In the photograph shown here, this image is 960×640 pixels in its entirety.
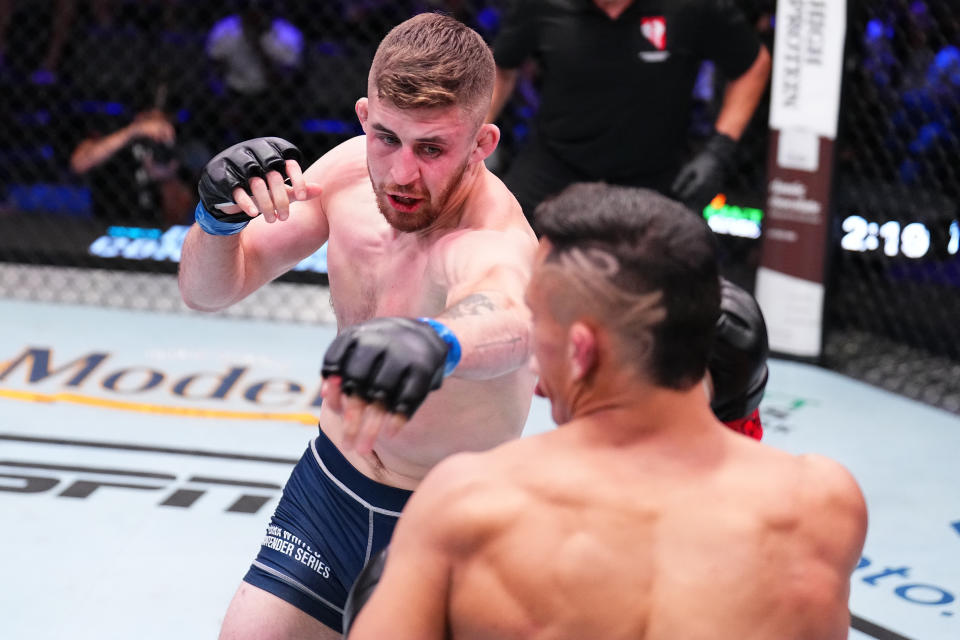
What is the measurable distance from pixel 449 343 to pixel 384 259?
0.49 meters

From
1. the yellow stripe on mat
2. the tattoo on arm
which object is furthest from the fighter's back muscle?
the yellow stripe on mat

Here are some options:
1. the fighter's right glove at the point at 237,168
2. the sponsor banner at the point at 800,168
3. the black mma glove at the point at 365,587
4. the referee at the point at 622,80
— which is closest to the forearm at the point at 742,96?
the referee at the point at 622,80

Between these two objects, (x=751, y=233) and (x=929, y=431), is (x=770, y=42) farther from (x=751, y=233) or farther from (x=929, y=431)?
(x=929, y=431)

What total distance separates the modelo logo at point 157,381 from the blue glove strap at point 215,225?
2.08m

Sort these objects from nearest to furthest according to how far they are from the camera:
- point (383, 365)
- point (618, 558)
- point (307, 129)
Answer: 1. point (618, 558)
2. point (383, 365)
3. point (307, 129)

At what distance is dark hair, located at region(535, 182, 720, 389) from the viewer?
1.13m

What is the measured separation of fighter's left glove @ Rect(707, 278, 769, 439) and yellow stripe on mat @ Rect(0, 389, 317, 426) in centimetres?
228

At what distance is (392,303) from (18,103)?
4896 mm

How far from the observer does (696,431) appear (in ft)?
3.89

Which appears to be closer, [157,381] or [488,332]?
[488,332]

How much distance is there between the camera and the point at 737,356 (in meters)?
1.53

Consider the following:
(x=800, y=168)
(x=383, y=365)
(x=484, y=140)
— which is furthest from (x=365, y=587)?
(x=800, y=168)

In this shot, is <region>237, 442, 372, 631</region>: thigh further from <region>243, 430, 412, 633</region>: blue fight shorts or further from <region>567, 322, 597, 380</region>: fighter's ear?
<region>567, 322, 597, 380</region>: fighter's ear

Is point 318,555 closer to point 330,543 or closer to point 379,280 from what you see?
point 330,543
